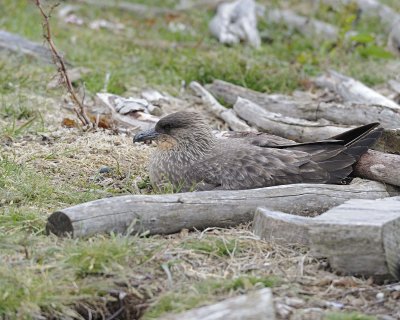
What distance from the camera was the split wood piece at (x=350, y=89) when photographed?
760cm

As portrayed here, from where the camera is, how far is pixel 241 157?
5.46 metres

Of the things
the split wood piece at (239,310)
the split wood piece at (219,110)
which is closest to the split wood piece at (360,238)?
the split wood piece at (239,310)

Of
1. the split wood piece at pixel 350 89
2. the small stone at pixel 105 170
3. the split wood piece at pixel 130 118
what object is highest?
the split wood piece at pixel 350 89

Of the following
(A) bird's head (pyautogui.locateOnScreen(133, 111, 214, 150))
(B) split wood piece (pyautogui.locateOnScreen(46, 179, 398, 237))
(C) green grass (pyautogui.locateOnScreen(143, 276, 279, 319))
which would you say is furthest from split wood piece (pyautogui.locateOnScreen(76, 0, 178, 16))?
(C) green grass (pyautogui.locateOnScreen(143, 276, 279, 319))

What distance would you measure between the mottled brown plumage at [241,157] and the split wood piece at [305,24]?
4541 mm

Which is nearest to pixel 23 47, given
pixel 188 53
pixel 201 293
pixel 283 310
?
pixel 188 53

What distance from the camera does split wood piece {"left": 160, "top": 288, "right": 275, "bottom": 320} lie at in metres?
3.58

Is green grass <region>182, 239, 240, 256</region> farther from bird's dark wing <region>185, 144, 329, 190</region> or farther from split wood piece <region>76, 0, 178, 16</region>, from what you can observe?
split wood piece <region>76, 0, 178, 16</region>

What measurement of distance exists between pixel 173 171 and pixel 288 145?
2.63 feet

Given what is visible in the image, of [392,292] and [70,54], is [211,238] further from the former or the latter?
[70,54]

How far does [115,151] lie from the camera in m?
6.28

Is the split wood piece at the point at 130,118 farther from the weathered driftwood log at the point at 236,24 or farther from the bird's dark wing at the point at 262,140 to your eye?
the weathered driftwood log at the point at 236,24

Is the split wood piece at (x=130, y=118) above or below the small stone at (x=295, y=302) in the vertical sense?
below

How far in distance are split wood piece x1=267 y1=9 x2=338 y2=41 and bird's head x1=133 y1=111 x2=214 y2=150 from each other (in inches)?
176
